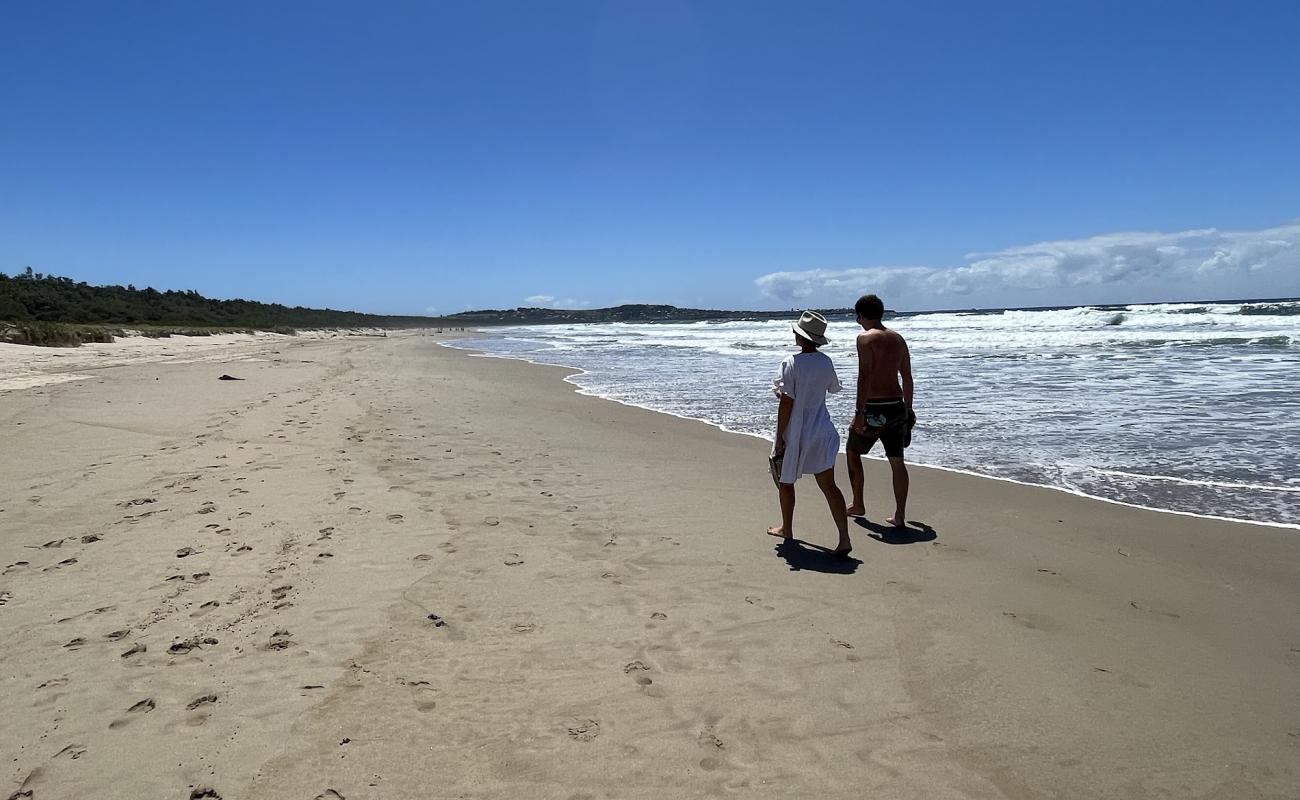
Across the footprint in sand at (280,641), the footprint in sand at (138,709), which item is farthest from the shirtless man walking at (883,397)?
the footprint in sand at (138,709)

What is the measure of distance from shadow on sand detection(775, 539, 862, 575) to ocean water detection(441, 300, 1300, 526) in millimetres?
1664

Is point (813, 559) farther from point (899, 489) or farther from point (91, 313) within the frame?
point (91, 313)

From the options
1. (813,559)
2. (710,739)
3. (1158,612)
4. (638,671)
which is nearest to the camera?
(710,739)

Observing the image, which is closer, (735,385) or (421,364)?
(735,385)

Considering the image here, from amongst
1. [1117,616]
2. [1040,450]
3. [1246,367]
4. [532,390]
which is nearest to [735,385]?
[532,390]

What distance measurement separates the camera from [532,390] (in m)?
15.6

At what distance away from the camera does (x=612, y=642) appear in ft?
11.6

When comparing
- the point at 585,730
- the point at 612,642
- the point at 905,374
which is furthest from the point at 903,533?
the point at 585,730

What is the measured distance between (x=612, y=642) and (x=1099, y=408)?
32.9 ft

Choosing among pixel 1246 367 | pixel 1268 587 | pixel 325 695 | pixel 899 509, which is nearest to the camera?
pixel 325 695

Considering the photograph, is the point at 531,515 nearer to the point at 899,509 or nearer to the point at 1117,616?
the point at 899,509

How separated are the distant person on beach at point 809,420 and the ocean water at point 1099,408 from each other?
5.82 feet

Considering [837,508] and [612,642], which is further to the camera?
[837,508]

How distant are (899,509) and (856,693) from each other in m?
2.75
